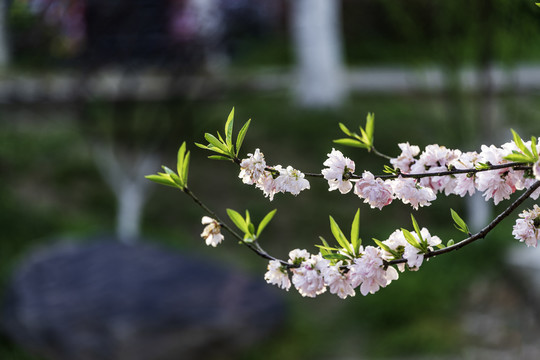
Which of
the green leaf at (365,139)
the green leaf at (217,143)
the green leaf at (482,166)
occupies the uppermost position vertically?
the green leaf at (217,143)

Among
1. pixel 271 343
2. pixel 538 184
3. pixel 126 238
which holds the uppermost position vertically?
pixel 538 184

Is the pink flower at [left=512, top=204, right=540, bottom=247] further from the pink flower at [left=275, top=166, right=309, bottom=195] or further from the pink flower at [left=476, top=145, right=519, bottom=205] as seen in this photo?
the pink flower at [left=275, top=166, right=309, bottom=195]

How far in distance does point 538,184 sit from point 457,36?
4810 mm

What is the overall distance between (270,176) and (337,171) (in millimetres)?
109

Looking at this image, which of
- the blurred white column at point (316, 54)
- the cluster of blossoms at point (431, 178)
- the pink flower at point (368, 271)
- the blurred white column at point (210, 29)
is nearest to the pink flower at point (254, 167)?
the cluster of blossoms at point (431, 178)

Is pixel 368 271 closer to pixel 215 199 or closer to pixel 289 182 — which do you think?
pixel 289 182

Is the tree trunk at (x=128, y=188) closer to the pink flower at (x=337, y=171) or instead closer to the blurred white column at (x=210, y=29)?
the blurred white column at (x=210, y=29)

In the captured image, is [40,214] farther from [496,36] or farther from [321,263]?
[321,263]

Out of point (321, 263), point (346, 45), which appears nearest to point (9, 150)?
point (321, 263)

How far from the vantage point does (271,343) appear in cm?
433

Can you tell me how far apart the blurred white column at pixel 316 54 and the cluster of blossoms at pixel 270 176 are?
6854 millimetres

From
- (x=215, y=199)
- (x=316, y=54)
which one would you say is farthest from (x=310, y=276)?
(x=316, y=54)

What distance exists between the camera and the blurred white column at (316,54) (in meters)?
7.89

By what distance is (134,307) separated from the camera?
398cm
